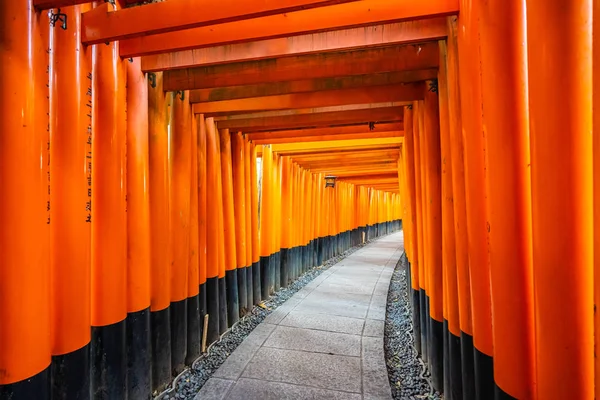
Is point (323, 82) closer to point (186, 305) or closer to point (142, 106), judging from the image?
point (142, 106)

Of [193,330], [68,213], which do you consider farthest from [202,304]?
[68,213]

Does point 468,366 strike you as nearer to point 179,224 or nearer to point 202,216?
point 179,224

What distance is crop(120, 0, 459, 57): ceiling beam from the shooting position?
1982 mm

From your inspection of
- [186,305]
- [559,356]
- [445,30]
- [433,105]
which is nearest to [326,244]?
[186,305]

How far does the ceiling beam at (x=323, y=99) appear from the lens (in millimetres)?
3613

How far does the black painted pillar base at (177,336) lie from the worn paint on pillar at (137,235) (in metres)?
0.65

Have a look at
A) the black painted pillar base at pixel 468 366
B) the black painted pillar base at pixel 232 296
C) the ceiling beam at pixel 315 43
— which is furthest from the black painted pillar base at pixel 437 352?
the black painted pillar base at pixel 232 296

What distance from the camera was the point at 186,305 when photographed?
3.87 meters

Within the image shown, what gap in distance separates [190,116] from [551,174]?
142 inches

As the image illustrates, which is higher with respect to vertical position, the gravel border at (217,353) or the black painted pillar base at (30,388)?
the black painted pillar base at (30,388)

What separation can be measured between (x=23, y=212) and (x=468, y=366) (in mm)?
2715

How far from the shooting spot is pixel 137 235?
2.82m

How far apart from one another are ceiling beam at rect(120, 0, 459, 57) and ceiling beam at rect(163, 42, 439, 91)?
2.73 ft

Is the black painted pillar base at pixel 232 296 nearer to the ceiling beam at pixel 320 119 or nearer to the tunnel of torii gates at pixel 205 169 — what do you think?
the tunnel of torii gates at pixel 205 169
